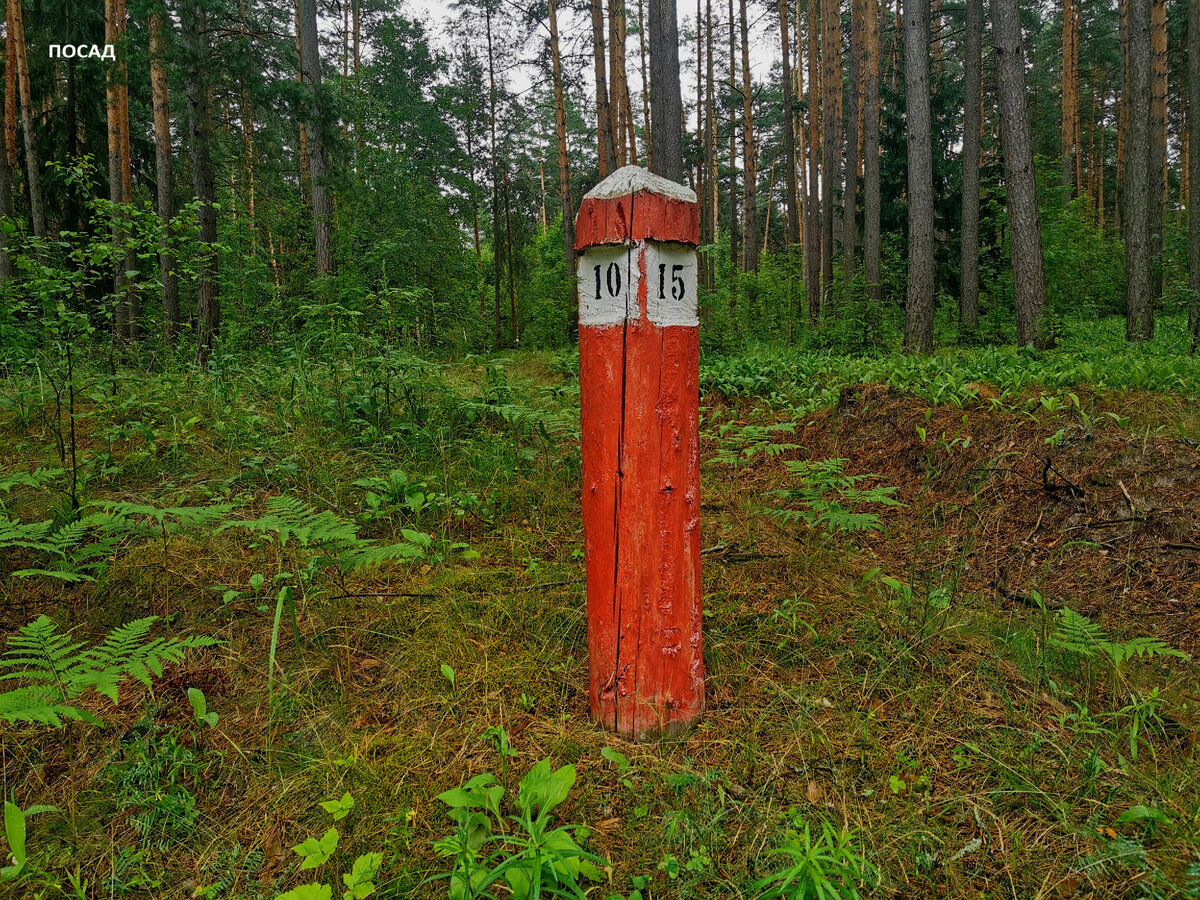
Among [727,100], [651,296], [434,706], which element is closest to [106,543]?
[434,706]

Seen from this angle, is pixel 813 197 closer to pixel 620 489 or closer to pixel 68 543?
pixel 620 489

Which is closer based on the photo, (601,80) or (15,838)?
(15,838)

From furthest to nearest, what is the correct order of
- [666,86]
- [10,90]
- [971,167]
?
1. [971,167]
2. [10,90]
3. [666,86]

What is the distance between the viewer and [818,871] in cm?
121

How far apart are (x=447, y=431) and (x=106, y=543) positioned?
6.38 feet

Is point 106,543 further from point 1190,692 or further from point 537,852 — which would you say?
point 1190,692

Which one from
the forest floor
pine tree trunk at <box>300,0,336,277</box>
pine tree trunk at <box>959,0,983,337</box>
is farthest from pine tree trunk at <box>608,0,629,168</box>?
the forest floor

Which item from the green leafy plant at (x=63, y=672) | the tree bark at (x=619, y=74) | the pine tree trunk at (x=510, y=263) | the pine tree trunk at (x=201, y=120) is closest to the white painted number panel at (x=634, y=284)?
the green leafy plant at (x=63, y=672)

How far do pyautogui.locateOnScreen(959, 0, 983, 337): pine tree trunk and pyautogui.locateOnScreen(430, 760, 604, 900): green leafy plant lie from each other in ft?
38.4

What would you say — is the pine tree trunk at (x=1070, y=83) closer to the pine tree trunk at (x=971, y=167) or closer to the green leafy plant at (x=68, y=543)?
the pine tree trunk at (x=971, y=167)

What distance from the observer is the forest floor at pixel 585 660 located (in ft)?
4.66

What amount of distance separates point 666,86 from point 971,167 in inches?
253

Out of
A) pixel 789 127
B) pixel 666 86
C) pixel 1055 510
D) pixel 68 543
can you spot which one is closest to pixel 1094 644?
pixel 1055 510

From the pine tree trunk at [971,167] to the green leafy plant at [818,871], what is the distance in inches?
449
